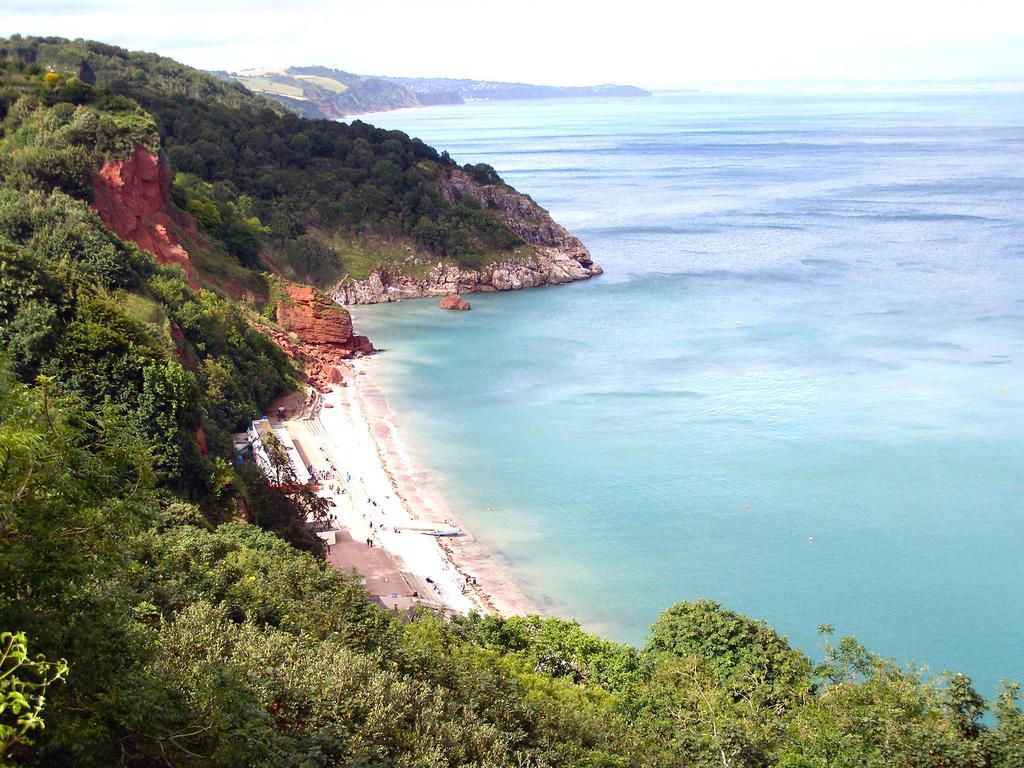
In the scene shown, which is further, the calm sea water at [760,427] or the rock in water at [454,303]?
the rock in water at [454,303]

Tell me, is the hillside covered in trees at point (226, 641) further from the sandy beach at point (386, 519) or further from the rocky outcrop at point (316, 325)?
the rocky outcrop at point (316, 325)

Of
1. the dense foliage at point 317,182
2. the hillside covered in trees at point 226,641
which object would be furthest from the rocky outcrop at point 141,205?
the dense foliage at point 317,182

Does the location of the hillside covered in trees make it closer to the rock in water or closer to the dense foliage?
the rock in water

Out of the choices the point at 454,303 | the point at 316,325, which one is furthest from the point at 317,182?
the point at 316,325

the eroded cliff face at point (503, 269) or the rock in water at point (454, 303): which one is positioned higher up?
the eroded cliff face at point (503, 269)

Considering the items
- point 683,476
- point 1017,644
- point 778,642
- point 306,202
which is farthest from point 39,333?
point 306,202
